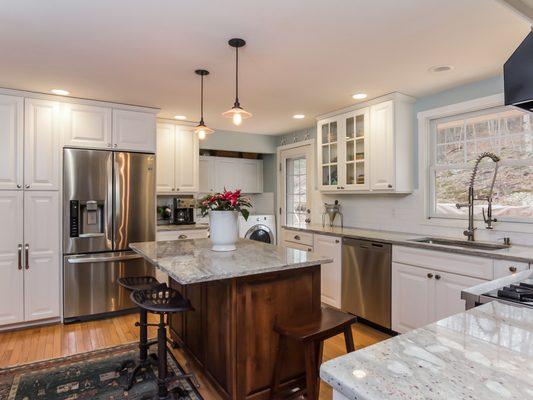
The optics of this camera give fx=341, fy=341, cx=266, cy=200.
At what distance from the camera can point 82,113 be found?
3643 mm

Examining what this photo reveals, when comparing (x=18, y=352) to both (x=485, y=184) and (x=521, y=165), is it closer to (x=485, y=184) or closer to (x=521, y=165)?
(x=485, y=184)

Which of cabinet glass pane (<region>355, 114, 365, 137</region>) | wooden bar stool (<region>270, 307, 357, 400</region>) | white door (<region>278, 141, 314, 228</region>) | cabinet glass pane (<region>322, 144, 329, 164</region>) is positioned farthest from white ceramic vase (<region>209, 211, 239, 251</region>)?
white door (<region>278, 141, 314, 228</region>)

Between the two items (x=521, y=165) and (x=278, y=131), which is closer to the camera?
(x=521, y=165)

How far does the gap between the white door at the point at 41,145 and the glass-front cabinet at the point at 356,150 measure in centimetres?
308

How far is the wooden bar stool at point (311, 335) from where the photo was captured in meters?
1.75

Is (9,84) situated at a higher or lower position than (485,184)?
higher

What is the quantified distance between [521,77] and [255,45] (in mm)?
1616

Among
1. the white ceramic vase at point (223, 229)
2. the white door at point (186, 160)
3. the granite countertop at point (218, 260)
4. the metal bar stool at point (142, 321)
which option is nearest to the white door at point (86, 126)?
the white door at point (186, 160)

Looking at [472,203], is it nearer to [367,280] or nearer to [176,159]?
[367,280]

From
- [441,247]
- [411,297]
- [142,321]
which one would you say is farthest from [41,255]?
[441,247]

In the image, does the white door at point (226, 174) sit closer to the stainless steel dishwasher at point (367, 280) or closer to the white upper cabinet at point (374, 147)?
the white upper cabinet at point (374, 147)

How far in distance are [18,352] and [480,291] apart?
3452 millimetres

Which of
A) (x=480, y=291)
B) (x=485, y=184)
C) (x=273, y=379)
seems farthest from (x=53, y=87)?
(x=485, y=184)

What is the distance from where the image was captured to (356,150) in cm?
379
